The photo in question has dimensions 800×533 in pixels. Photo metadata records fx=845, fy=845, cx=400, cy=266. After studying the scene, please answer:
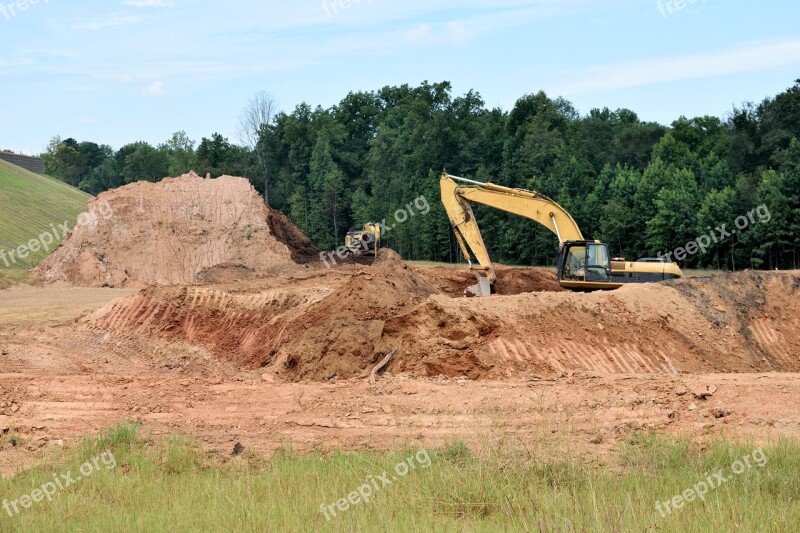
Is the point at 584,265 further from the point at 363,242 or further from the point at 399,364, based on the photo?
the point at 363,242

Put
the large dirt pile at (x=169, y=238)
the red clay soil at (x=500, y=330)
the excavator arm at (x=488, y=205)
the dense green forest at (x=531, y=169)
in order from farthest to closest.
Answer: the dense green forest at (x=531, y=169) → the large dirt pile at (x=169, y=238) → the excavator arm at (x=488, y=205) → the red clay soil at (x=500, y=330)

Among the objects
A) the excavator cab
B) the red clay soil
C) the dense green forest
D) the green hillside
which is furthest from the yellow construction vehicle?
the red clay soil

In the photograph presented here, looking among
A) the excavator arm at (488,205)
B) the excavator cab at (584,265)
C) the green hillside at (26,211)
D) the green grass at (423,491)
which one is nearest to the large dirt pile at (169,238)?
the green hillside at (26,211)

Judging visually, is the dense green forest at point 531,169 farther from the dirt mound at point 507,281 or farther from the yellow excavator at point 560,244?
the yellow excavator at point 560,244

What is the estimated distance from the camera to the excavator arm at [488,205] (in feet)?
80.4

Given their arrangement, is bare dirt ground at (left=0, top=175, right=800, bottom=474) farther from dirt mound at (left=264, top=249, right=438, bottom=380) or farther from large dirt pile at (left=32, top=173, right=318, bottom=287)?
large dirt pile at (left=32, top=173, right=318, bottom=287)

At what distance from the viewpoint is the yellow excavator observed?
22547mm

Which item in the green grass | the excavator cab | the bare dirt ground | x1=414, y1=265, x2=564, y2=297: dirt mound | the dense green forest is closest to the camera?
the green grass

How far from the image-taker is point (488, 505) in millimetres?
7148

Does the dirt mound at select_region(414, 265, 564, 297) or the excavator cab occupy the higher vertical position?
the excavator cab

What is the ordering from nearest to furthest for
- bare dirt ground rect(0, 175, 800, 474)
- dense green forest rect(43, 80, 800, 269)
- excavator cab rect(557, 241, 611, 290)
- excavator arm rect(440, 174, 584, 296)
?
1. bare dirt ground rect(0, 175, 800, 474)
2. excavator cab rect(557, 241, 611, 290)
3. excavator arm rect(440, 174, 584, 296)
4. dense green forest rect(43, 80, 800, 269)

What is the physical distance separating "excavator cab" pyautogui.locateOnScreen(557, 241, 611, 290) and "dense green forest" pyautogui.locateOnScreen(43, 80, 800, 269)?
11.3m

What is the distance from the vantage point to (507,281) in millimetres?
33250

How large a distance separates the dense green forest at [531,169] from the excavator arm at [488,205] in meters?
10.4
